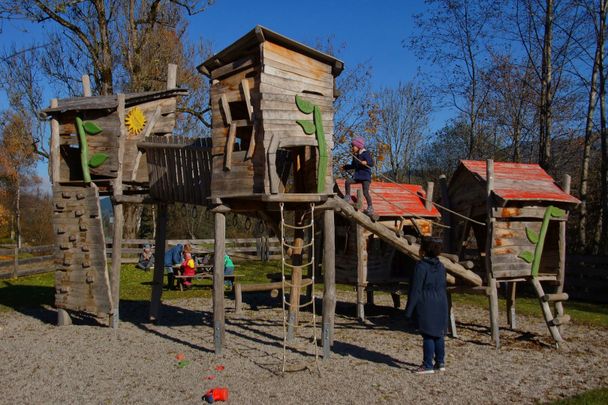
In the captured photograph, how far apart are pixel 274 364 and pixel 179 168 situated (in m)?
4.63

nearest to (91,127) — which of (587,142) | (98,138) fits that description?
(98,138)

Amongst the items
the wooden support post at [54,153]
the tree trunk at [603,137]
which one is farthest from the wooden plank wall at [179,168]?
the tree trunk at [603,137]

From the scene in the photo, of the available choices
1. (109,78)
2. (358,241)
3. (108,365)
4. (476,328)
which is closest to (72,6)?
(109,78)

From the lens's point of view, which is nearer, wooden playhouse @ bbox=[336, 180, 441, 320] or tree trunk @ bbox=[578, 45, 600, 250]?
wooden playhouse @ bbox=[336, 180, 441, 320]

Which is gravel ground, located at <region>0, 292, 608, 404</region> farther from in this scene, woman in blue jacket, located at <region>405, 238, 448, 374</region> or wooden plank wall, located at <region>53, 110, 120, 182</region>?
wooden plank wall, located at <region>53, 110, 120, 182</region>

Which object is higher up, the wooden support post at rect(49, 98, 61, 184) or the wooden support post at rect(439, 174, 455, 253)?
the wooden support post at rect(49, 98, 61, 184)

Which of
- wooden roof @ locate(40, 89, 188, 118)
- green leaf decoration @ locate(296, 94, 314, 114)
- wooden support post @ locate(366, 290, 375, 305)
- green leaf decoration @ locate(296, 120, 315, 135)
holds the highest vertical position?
wooden roof @ locate(40, 89, 188, 118)

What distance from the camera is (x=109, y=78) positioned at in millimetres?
Result: 23719

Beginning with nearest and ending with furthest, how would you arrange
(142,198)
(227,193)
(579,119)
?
(227,193)
(142,198)
(579,119)

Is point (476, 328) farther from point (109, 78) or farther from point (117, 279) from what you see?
point (109, 78)

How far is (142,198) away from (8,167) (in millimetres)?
41628

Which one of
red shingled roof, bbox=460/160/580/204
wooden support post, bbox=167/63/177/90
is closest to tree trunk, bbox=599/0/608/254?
red shingled roof, bbox=460/160/580/204

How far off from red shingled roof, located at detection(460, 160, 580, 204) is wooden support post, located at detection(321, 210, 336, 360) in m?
3.27

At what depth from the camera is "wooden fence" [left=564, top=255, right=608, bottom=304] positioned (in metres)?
17.3
